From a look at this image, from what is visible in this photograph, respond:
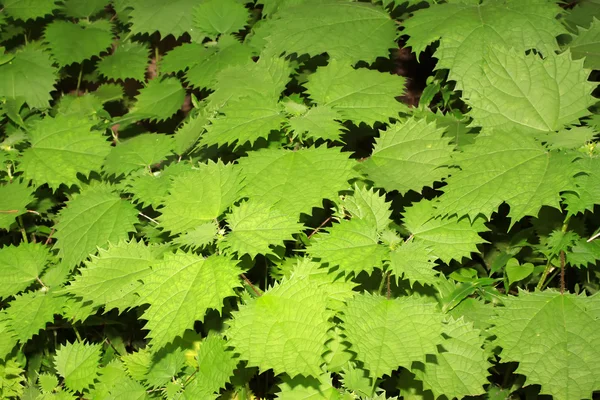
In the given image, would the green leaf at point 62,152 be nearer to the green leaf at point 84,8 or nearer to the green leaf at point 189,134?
the green leaf at point 189,134

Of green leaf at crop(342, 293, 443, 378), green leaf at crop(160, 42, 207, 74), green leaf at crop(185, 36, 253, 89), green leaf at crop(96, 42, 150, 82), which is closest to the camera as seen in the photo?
green leaf at crop(342, 293, 443, 378)

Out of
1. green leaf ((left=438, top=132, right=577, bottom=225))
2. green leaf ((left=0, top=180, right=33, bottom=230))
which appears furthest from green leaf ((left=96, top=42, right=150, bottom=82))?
green leaf ((left=438, top=132, right=577, bottom=225))

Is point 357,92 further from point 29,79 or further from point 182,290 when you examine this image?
point 29,79

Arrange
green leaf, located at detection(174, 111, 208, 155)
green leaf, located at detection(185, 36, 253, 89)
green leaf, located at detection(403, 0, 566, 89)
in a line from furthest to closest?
green leaf, located at detection(185, 36, 253, 89) < green leaf, located at detection(174, 111, 208, 155) < green leaf, located at detection(403, 0, 566, 89)

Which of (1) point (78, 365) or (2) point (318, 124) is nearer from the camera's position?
(2) point (318, 124)

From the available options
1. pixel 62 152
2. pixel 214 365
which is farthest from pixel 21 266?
pixel 214 365

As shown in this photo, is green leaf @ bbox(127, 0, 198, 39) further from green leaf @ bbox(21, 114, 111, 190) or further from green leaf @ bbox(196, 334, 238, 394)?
green leaf @ bbox(196, 334, 238, 394)

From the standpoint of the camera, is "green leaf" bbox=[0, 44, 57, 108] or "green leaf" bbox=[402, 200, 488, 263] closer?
"green leaf" bbox=[402, 200, 488, 263]
